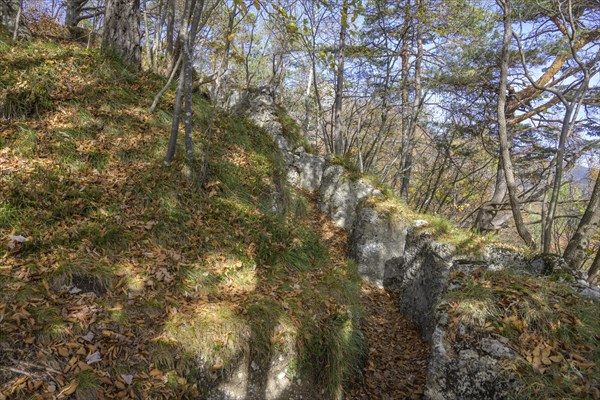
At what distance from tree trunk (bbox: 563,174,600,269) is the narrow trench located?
2.61m

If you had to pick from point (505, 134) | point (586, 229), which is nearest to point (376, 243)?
point (505, 134)

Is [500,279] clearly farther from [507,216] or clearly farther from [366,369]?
[507,216]

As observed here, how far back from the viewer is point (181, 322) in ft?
10.4

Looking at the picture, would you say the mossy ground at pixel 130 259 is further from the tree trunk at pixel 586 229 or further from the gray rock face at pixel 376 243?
the tree trunk at pixel 586 229

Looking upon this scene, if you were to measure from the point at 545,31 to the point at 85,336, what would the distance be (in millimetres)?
9942

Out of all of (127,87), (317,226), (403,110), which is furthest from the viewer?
→ (403,110)

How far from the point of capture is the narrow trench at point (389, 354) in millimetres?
3789

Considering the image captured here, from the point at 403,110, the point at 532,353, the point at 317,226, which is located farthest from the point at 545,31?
the point at 532,353

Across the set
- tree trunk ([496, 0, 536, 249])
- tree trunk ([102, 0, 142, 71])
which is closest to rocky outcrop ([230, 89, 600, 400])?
tree trunk ([496, 0, 536, 249])

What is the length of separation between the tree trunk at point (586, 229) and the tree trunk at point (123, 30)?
844 centimetres

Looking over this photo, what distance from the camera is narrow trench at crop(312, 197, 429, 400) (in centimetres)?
379

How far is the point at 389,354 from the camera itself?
4.41 m

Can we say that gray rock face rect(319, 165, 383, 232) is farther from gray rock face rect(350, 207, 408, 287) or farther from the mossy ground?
the mossy ground

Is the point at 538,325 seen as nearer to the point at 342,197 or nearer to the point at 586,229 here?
the point at 586,229
